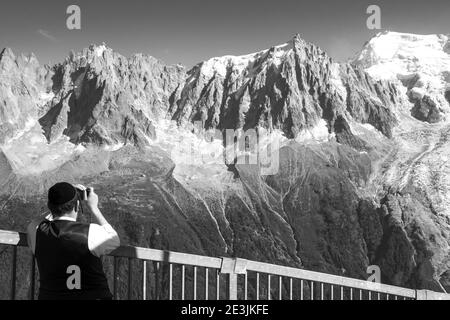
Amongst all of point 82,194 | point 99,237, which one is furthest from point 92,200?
point 99,237

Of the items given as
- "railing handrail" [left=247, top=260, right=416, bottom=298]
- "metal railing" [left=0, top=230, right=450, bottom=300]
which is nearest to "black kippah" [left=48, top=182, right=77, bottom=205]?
"metal railing" [left=0, top=230, right=450, bottom=300]

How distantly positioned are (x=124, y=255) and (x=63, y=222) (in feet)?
7.19

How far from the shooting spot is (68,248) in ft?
28.2

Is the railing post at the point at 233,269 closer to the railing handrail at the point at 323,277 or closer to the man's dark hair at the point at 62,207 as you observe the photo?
the railing handrail at the point at 323,277

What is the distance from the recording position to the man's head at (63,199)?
8602 mm

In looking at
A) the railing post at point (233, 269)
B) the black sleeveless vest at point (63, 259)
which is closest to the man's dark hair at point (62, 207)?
the black sleeveless vest at point (63, 259)

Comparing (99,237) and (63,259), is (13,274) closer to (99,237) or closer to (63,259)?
(63,259)

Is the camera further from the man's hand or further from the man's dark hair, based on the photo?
the man's dark hair

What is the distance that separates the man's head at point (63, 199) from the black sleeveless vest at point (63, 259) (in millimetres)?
156

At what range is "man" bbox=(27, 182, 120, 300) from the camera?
8.59 m

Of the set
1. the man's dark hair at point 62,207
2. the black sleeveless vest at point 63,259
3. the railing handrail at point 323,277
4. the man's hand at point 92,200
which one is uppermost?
the man's hand at point 92,200
